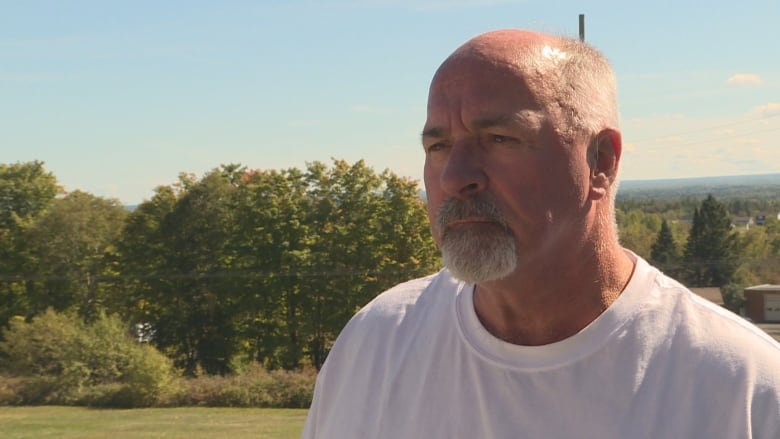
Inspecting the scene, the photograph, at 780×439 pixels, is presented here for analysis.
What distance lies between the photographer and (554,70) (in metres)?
2.04

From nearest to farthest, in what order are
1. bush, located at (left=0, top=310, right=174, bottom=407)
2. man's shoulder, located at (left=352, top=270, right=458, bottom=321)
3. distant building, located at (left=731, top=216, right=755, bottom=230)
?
man's shoulder, located at (left=352, top=270, right=458, bottom=321) → bush, located at (left=0, top=310, right=174, bottom=407) → distant building, located at (left=731, top=216, right=755, bottom=230)

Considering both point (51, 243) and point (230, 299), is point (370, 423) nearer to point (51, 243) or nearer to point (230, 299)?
point (230, 299)

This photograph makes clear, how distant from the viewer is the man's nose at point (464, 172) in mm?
1986

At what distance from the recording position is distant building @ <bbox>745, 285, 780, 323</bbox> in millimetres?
42219

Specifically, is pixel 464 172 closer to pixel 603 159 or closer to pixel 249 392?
pixel 603 159

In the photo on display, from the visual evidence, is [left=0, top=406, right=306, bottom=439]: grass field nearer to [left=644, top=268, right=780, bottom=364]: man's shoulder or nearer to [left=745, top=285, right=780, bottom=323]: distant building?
[left=644, top=268, right=780, bottom=364]: man's shoulder

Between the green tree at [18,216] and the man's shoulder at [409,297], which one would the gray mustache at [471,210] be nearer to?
the man's shoulder at [409,297]

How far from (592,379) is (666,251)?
2400 inches

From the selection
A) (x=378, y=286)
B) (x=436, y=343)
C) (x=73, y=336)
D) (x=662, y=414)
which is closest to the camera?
(x=662, y=414)

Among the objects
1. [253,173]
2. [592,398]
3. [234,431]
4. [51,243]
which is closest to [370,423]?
[592,398]

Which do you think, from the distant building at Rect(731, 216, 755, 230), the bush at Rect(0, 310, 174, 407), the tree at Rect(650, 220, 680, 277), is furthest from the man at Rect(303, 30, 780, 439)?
the distant building at Rect(731, 216, 755, 230)

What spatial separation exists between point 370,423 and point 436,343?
26 cm

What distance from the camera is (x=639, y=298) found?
2012 millimetres

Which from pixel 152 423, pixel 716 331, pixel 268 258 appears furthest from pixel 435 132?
pixel 268 258
